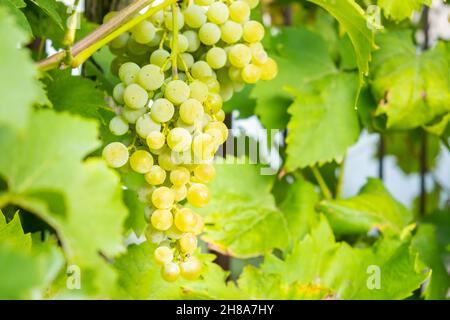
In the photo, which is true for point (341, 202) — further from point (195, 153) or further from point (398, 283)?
point (195, 153)

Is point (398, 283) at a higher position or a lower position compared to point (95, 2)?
lower

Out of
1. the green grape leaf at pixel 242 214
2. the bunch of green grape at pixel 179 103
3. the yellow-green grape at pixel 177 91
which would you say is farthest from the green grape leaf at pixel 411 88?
the yellow-green grape at pixel 177 91

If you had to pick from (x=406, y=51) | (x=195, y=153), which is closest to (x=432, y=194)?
(x=406, y=51)

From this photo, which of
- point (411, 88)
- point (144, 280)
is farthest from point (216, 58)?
point (411, 88)

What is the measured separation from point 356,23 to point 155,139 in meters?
0.17

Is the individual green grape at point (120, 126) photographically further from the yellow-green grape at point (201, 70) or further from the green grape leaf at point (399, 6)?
the green grape leaf at point (399, 6)

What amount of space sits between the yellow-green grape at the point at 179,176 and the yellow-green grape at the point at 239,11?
0.46ft

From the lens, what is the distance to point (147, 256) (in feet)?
2.09

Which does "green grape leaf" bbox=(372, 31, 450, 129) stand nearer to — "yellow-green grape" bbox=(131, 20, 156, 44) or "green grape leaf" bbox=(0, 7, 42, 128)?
"yellow-green grape" bbox=(131, 20, 156, 44)

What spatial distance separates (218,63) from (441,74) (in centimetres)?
38

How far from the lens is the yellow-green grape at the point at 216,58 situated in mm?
532

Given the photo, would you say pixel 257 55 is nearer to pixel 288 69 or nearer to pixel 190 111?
pixel 190 111

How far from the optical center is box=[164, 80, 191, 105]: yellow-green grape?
1.57 feet

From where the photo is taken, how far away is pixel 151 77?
49 centimetres
